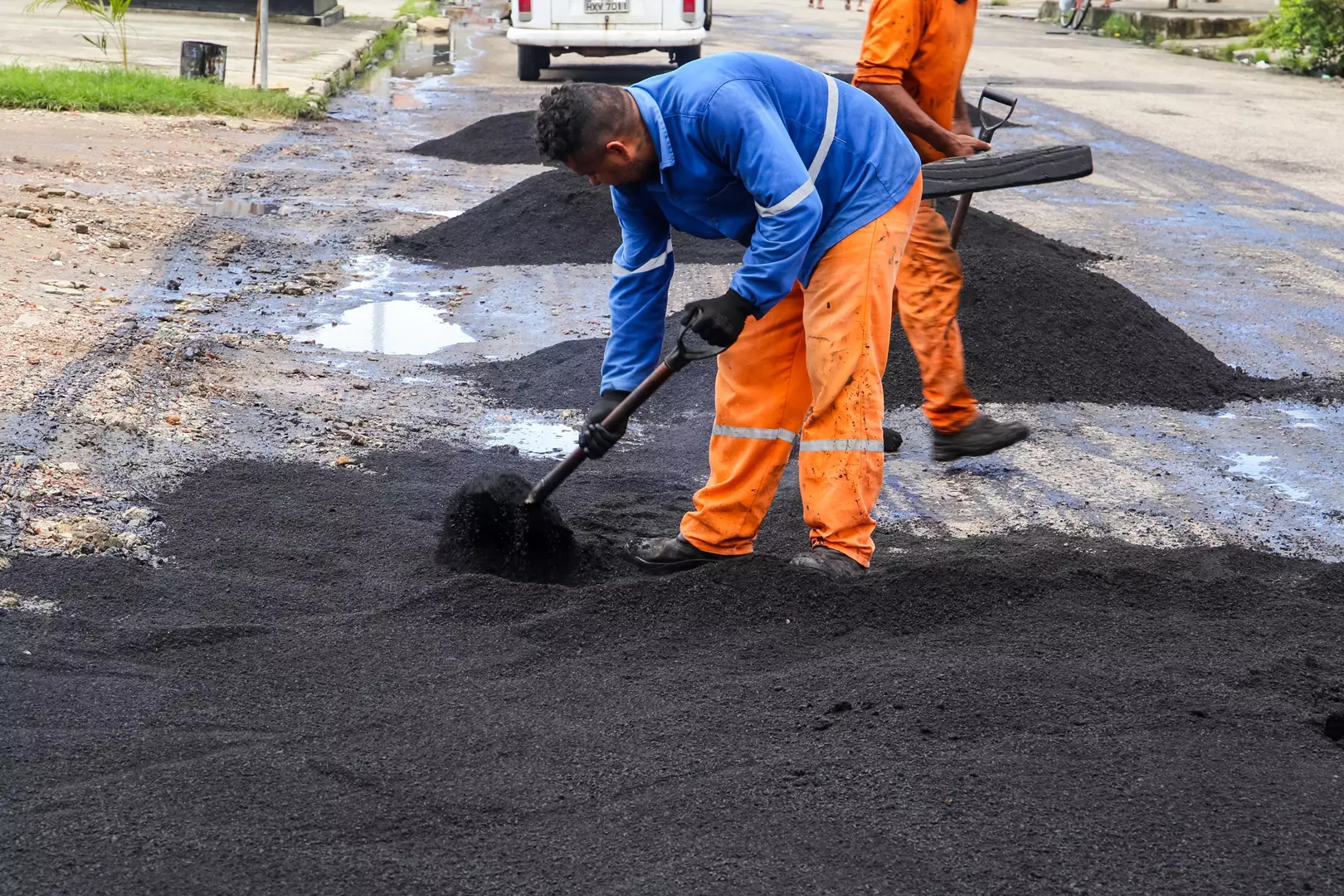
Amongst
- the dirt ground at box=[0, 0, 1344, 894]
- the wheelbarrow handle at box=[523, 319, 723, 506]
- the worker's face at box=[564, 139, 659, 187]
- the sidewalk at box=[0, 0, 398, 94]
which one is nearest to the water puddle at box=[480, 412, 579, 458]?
the dirt ground at box=[0, 0, 1344, 894]

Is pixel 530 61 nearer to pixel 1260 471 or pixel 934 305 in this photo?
pixel 934 305

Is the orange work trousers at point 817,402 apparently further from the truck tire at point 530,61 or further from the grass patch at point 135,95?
the truck tire at point 530,61

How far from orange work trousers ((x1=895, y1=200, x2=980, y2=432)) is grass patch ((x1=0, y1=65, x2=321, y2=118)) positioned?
9020 millimetres

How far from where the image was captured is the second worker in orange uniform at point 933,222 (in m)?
4.73

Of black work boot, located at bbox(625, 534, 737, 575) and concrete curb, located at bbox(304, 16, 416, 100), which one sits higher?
concrete curb, located at bbox(304, 16, 416, 100)

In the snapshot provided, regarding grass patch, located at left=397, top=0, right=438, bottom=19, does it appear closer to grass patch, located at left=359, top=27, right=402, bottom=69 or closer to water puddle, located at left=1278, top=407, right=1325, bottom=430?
grass patch, located at left=359, top=27, right=402, bottom=69

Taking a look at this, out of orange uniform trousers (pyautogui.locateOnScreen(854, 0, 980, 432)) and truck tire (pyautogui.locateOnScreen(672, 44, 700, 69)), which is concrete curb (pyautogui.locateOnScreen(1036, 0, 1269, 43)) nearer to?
truck tire (pyautogui.locateOnScreen(672, 44, 700, 69))

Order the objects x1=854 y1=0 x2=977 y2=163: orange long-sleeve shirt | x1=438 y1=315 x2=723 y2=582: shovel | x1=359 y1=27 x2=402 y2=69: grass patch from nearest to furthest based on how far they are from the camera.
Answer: x1=438 y1=315 x2=723 y2=582: shovel, x1=854 y1=0 x2=977 y2=163: orange long-sleeve shirt, x1=359 y1=27 x2=402 y2=69: grass patch

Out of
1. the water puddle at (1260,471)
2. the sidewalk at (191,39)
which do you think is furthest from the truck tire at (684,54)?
the water puddle at (1260,471)

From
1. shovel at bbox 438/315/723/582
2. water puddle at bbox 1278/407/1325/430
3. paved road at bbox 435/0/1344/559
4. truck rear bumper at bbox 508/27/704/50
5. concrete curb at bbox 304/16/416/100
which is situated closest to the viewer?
shovel at bbox 438/315/723/582

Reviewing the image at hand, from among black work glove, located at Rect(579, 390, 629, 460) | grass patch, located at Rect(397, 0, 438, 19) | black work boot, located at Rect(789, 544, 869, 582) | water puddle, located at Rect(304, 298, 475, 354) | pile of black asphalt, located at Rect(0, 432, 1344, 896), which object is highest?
grass patch, located at Rect(397, 0, 438, 19)

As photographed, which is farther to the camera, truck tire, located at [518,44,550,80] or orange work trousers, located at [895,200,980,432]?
A: truck tire, located at [518,44,550,80]

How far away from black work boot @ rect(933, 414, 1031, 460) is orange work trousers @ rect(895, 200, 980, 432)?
0.27 feet

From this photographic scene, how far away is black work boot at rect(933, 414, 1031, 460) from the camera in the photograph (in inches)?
190
